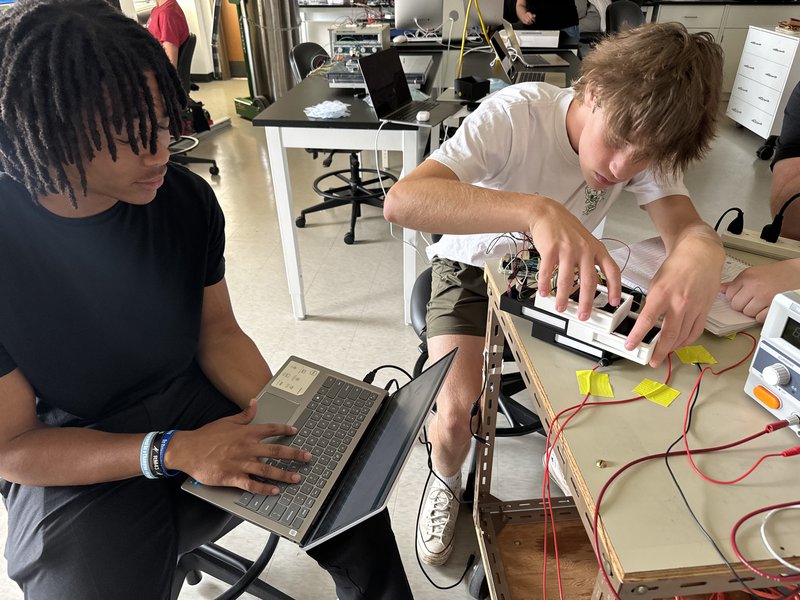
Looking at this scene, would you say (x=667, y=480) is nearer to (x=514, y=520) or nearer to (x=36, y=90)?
(x=514, y=520)

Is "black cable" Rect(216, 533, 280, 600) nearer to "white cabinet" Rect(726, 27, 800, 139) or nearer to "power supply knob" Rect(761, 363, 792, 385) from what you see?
"power supply knob" Rect(761, 363, 792, 385)

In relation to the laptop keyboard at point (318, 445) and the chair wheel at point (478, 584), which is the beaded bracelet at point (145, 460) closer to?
the laptop keyboard at point (318, 445)

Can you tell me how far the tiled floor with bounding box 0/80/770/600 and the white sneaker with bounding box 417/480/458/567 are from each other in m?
0.04

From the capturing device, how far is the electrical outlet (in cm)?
113

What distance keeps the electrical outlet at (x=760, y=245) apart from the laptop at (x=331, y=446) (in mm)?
671

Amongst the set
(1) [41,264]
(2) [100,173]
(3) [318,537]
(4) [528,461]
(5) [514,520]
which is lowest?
(4) [528,461]

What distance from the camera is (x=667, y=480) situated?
0.66 m

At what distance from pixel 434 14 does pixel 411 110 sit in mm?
1136

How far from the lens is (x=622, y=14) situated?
338 centimetres

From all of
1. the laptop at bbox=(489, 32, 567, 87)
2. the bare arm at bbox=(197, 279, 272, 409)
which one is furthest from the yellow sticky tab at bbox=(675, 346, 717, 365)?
the laptop at bbox=(489, 32, 567, 87)

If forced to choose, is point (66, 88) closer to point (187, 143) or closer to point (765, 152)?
point (187, 143)

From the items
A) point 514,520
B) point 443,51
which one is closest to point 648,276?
point 514,520

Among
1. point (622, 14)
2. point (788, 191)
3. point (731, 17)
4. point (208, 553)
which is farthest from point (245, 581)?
point (731, 17)

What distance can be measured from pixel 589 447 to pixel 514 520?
666 millimetres
